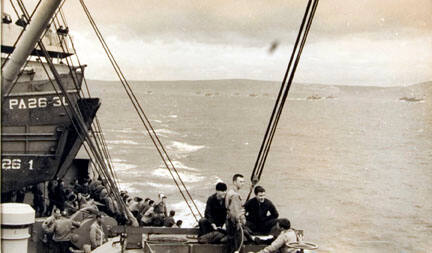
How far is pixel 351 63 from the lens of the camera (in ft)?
232

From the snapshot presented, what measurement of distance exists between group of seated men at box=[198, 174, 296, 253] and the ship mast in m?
3.21

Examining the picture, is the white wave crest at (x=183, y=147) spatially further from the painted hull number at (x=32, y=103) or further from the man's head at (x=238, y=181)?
the man's head at (x=238, y=181)

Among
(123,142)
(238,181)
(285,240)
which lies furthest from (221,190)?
(123,142)

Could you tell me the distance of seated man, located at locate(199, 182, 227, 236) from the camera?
772 centimetres

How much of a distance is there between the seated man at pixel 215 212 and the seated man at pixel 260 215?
1.34 ft

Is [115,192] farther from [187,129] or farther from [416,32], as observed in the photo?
[187,129]

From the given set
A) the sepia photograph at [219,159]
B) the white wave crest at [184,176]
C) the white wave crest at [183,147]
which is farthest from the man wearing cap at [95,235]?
the white wave crest at [183,147]

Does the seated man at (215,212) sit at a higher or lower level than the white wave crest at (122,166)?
higher

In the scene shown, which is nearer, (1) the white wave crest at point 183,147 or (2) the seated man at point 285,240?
(2) the seated man at point 285,240

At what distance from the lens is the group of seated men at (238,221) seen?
723 centimetres

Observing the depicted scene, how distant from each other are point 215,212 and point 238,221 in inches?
27.5

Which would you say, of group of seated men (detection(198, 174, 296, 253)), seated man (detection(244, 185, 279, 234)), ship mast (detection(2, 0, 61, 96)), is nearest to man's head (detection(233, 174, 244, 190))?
group of seated men (detection(198, 174, 296, 253))

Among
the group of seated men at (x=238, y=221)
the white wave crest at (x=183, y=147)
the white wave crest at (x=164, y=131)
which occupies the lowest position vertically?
the group of seated men at (x=238, y=221)

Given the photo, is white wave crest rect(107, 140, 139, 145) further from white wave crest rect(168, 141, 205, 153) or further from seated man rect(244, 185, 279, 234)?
seated man rect(244, 185, 279, 234)
